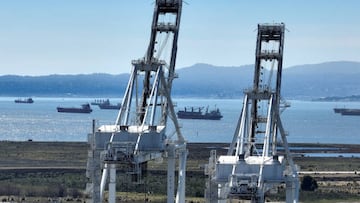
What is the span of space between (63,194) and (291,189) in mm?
58758

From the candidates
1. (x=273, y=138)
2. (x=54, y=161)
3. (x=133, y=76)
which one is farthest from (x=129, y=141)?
(x=54, y=161)

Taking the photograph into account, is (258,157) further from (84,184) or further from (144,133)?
(84,184)

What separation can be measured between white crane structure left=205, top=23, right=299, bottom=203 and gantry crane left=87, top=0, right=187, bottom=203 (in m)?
4.04

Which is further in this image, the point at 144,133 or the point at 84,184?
the point at 84,184

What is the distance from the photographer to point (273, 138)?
81438mm

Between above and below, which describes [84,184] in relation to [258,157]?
below

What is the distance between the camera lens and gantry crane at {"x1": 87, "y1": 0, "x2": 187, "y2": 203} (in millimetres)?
69062

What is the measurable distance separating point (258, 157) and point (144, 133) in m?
7.97

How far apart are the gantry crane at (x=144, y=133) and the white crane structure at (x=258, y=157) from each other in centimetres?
404

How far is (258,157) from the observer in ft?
233

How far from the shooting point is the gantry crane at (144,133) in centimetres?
6906

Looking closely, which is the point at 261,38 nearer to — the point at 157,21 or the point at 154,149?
the point at 157,21

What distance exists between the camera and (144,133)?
237 feet

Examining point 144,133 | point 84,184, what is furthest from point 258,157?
point 84,184
